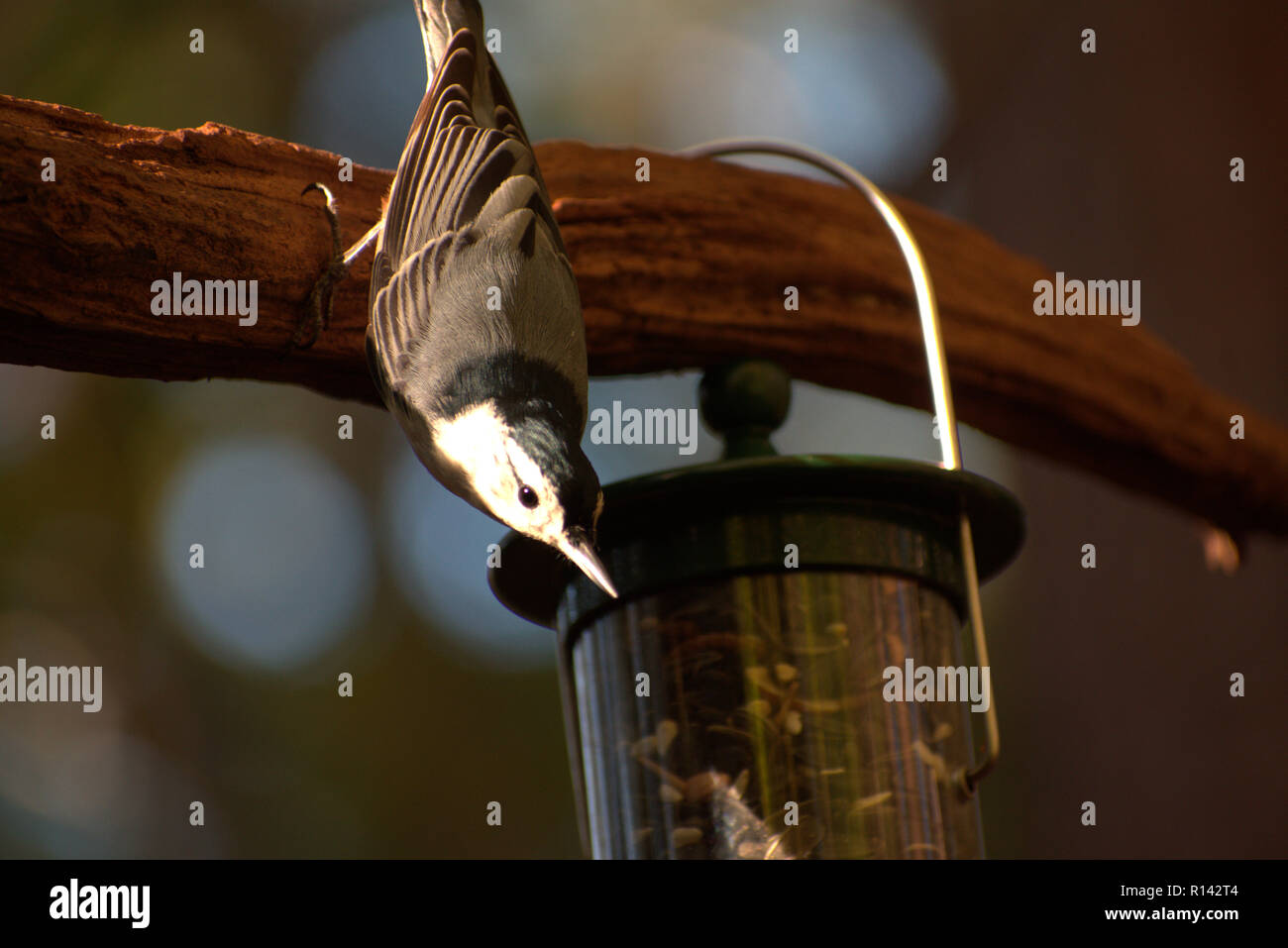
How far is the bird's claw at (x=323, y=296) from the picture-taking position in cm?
166

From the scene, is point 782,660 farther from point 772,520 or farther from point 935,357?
point 935,357

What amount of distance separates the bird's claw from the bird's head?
265mm

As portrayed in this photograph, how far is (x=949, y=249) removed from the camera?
2.47 metres

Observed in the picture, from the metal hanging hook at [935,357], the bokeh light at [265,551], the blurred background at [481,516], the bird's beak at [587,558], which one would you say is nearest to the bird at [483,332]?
the bird's beak at [587,558]

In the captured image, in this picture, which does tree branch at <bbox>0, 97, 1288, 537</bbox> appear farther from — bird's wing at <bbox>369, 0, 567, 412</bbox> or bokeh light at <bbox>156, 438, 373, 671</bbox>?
bokeh light at <bbox>156, 438, 373, 671</bbox>

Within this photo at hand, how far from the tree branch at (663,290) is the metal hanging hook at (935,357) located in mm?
180

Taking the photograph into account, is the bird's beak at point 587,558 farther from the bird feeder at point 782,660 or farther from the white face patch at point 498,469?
the bird feeder at point 782,660

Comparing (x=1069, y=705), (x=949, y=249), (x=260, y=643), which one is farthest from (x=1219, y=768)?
(x=260, y=643)

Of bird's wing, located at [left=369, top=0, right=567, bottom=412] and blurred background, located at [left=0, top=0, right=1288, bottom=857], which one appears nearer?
bird's wing, located at [left=369, top=0, right=567, bottom=412]

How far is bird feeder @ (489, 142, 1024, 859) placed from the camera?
1.49 metres

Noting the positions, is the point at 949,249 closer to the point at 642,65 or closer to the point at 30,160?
the point at 30,160

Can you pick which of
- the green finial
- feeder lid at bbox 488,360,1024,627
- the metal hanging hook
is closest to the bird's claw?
feeder lid at bbox 488,360,1024,627
